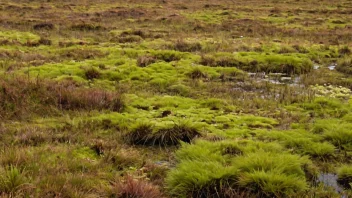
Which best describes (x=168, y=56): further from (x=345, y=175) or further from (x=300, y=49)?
(x=345, y=175)

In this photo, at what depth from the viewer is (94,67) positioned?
54.3 feet

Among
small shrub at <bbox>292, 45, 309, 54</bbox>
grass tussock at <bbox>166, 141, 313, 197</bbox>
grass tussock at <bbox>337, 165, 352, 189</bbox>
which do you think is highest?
grass tussock at <bbox>166, 141, 313, 197</bbox>

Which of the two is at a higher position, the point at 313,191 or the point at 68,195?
the point at 68,195

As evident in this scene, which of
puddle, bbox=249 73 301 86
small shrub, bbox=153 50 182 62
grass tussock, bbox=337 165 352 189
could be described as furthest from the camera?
small shrub, bbox=153 50 182 62

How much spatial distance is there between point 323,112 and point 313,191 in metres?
5.29

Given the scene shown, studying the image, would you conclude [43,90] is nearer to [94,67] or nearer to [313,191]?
[94,67]

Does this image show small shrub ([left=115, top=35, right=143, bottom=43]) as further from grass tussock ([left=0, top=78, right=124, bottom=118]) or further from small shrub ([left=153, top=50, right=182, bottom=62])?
grass tussock ([left=0, top=78, right=124, bottom=118])

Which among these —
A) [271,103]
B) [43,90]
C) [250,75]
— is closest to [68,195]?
[43,90]

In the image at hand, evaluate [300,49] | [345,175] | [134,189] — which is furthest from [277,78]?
[134,189]

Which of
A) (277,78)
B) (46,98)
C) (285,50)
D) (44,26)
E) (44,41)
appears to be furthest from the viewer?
(44,26)

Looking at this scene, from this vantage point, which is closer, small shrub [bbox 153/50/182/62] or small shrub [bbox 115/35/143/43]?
small shrub [bbox 153/50/182/62]

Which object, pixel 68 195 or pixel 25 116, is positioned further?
pixel 25 116

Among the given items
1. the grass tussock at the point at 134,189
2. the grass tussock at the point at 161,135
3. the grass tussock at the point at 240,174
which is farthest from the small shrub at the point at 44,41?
the grass tussock at the point at 134,189

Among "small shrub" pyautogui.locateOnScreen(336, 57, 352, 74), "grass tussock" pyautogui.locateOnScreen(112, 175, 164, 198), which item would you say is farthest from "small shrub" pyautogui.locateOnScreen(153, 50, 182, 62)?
"grass tussock" pyautogui.locateOnScreen(112, 175, 164, 198)
